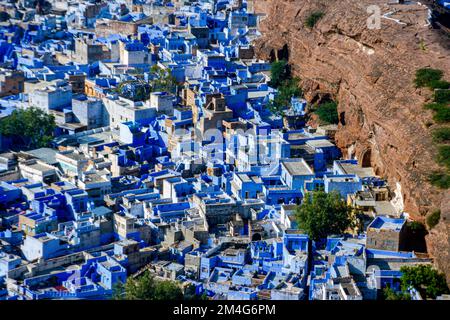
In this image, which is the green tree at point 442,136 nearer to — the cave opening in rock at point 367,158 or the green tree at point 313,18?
the cave opening in rock at point 367,158

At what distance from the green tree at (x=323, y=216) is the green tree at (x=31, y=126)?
1014 cm

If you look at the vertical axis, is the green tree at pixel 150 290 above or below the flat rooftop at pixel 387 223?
below

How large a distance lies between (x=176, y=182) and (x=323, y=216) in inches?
187

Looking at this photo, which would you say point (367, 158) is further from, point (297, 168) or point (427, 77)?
point (427, 77)

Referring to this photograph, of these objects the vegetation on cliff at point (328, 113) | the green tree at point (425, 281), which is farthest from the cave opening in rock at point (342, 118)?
the green tree at point (425, 281)

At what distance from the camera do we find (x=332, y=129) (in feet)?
98.2

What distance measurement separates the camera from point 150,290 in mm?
20297

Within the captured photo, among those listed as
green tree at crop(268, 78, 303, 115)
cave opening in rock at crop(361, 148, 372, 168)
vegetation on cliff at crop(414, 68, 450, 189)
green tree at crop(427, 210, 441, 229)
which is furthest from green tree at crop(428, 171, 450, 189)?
green tree at crop(268, 78, 303, 115)

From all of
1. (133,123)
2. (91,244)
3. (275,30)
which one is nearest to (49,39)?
(275,30)

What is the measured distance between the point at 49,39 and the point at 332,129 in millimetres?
15868

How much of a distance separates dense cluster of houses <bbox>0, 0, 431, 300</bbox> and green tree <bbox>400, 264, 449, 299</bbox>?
1.16 ft

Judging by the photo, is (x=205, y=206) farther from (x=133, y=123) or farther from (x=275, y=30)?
(x=275, y=30)

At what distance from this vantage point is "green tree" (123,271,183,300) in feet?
66.3

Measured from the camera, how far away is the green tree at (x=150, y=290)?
20203 mm
